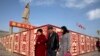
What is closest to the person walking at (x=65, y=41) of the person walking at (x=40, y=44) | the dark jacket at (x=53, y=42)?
the dark jacket at (x=53, y=42)

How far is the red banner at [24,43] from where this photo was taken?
16.7 m

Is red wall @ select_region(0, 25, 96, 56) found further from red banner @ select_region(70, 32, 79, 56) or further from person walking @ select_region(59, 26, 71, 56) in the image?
person walking @ select_region(59, 26, 71, 56)

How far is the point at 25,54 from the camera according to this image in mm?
17031

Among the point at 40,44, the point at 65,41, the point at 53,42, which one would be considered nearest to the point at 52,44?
the point at 53,42

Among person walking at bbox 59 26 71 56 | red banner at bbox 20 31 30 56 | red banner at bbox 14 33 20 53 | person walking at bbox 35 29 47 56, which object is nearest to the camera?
person walking at bbox 59 26 71 56

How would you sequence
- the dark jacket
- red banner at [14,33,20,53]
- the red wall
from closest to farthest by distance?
the dark jacket → the red wall → red banner at [14,33,20,53]

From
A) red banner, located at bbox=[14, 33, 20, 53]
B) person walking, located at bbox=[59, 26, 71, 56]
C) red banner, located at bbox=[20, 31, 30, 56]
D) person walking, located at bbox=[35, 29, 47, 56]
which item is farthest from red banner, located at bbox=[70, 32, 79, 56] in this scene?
person walking, located at bbox=[59, 26, 71, 56]

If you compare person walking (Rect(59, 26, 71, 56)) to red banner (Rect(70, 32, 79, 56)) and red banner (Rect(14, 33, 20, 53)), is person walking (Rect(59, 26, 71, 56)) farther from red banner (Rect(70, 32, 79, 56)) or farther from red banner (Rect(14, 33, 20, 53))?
red banner (Rect(14, 33, 20, 53))

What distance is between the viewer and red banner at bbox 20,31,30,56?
16.7 m

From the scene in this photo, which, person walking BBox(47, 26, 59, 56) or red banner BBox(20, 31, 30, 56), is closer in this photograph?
person walking BBox(47, 26, 59, 56)

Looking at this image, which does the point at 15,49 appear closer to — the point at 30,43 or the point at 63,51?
the point at 30,43

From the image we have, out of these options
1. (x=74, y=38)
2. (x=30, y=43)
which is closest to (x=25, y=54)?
(x=30, y=43)

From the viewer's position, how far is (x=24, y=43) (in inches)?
699

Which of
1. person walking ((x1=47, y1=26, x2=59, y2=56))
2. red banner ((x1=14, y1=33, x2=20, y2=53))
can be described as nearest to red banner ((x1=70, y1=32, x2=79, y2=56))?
red banner ((x1=14, y1=33, x2=20, y2=53))
